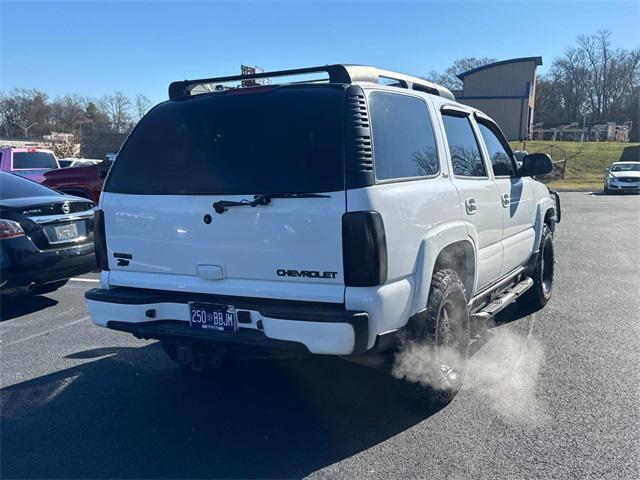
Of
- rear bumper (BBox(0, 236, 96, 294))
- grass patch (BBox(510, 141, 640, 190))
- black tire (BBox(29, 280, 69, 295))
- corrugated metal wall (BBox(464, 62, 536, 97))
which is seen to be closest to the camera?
rear bumper (BBox(0, 236, 96, 294))

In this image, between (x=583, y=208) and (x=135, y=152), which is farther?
(x=583, y=208)

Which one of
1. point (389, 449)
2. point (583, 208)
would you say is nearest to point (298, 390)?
point (389, 449)

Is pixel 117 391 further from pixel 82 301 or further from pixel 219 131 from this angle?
pixel 82 301

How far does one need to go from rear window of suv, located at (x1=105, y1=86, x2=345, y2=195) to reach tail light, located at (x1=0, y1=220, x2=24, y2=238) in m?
2.86

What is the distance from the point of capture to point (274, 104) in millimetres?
3463

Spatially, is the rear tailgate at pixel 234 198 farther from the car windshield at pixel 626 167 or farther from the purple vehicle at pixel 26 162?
the car windshield at pixel 626 167

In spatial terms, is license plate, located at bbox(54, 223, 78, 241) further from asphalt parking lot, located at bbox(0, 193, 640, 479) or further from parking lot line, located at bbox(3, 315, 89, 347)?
asphalt parking lot, located at bbox(0, 193, 640, 479)

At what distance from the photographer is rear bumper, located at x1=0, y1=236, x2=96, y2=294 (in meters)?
5.91

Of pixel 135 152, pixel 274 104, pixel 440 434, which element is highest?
pixel 274 104

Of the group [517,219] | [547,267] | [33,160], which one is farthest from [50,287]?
[33,160]

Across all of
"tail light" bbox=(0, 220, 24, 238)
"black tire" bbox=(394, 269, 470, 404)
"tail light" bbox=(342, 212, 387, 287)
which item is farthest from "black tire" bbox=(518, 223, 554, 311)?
"tail light" bbox=(0, 220, 24, 238)

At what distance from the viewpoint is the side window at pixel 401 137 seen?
3302 millimetres

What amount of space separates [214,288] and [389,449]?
1399 mm

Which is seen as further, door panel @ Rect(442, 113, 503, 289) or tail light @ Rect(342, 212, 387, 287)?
door panel @ Rect(442, 113, 503, 289)
